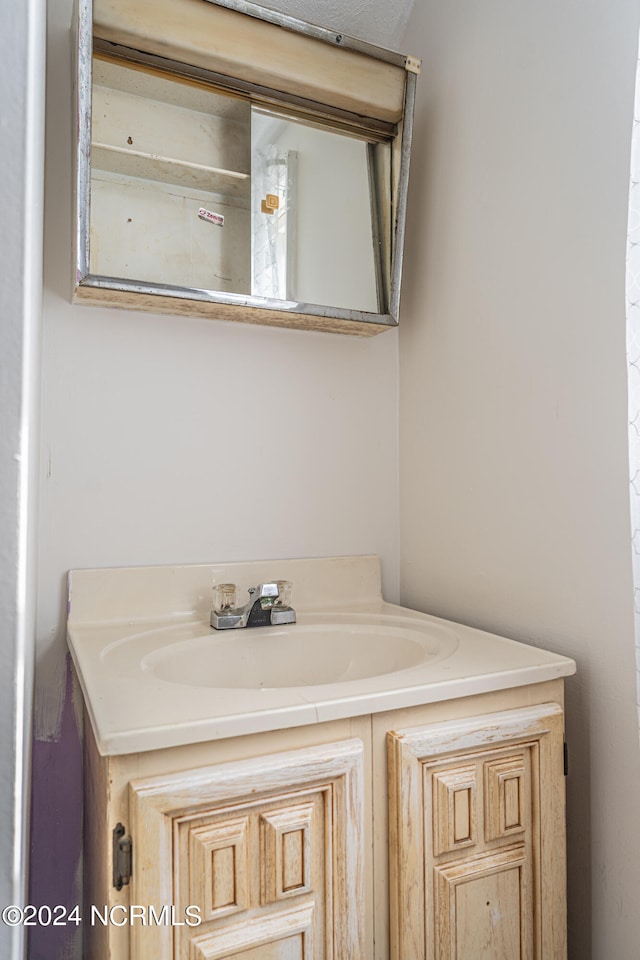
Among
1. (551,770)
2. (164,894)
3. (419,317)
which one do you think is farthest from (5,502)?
(419,317)

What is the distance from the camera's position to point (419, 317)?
55.8 inches

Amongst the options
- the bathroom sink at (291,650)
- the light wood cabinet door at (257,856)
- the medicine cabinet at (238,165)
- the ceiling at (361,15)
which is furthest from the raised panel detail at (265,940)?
the ceiling at (361,15)

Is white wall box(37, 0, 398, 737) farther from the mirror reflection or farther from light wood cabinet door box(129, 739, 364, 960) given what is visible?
light wood cabinet door box(129, 739, 364, 960)

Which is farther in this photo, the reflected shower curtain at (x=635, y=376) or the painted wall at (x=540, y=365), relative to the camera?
the painted wall at (x=540, y=365)

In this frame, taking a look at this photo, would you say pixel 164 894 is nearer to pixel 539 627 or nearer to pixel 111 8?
pixel 539 627

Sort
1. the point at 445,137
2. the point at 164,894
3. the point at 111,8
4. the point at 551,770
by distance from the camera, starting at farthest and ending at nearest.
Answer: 1. the point at 445,137
2. the point at 111,8
3. the point at 551,770
4. the point at 164,894

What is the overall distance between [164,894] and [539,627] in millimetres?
699

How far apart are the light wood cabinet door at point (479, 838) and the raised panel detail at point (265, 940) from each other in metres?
0.12

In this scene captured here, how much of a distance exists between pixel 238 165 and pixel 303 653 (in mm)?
963

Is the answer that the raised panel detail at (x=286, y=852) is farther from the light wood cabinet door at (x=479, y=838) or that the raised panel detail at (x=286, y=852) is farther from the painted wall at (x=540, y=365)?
the painted wall at (x=540, y=365)

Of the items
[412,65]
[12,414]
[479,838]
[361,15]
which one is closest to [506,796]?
[479,838]

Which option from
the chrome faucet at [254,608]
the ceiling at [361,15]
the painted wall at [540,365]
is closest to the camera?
the painted wall at [540,365]

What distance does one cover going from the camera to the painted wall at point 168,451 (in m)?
1.17

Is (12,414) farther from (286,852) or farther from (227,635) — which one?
(227,635)
